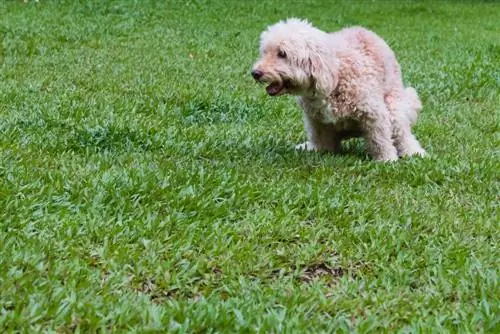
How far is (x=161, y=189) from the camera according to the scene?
14.7 feet

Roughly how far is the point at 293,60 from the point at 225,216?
1.38 m

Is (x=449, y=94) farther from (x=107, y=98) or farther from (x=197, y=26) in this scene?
(x=197, y=26)

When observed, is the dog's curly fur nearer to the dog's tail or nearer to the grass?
the dog's tail

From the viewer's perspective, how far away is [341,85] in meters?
5.52

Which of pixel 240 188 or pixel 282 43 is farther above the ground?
pixel 282 43

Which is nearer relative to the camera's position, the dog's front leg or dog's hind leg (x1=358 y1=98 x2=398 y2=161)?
dog's hind leg (x1=358 y1=98 x2=398 y2=161)

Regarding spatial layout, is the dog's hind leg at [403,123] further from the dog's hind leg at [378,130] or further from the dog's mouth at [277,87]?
the dog's mouth at [277,87]

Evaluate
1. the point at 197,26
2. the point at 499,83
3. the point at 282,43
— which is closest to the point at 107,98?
the point at 282,43

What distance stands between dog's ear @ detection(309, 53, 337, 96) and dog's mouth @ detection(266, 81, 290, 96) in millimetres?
192

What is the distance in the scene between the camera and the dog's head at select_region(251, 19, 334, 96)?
5.16 meters

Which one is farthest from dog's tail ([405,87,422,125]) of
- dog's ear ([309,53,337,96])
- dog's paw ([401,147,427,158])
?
dog's ear ([309,53,337,96])

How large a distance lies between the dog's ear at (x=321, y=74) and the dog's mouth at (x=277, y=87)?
192 millimetres

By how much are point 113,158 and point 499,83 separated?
5.64m

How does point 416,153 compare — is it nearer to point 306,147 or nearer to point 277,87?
point 306,147
